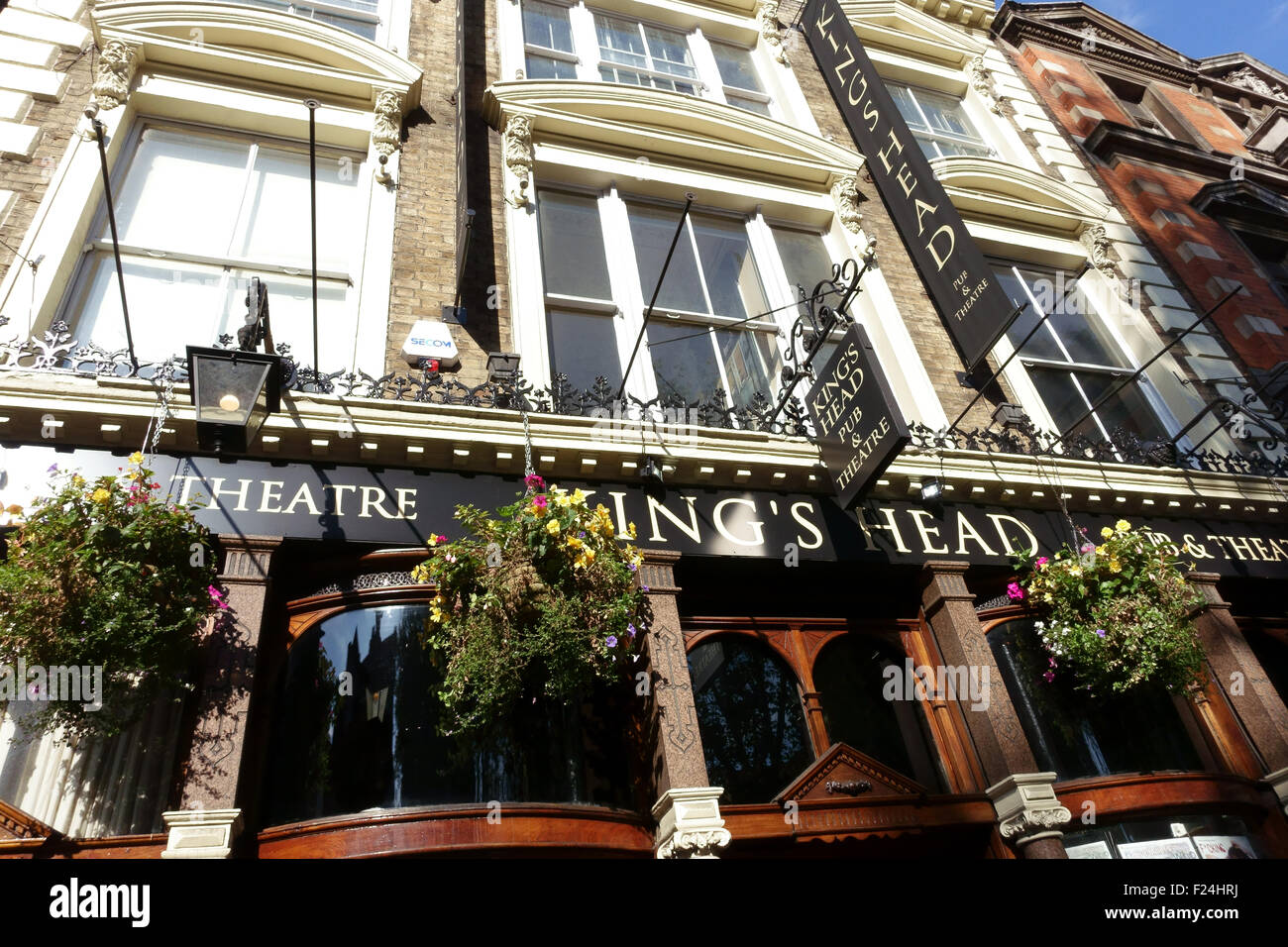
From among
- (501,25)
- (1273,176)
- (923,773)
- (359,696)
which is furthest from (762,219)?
(1273,176)

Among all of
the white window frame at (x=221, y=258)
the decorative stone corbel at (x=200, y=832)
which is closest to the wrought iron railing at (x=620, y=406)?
the white window frame at (x=221, y=258)

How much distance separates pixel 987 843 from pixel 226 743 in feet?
17.4

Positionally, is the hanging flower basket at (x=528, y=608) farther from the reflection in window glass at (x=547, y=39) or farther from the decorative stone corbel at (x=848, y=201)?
the reflection in window glass at (x=547, y=39)

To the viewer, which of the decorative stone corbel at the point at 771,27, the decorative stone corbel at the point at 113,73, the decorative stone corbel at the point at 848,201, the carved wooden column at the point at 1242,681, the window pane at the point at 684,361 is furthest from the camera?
the decorative stone corbel at the point at 771,27

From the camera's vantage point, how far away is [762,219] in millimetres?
10492

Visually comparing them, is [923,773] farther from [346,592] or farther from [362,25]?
[362,25]

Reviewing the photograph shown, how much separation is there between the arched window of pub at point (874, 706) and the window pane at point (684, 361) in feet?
9.08

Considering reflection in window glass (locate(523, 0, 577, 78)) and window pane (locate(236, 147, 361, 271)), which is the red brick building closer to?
reflection in window glass (locate(523, 0, 577, 78))

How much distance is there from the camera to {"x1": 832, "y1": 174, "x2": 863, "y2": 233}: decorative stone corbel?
10.7 meters

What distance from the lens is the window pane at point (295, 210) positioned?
321 inches

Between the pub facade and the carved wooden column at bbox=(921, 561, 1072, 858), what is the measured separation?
0.10 feet

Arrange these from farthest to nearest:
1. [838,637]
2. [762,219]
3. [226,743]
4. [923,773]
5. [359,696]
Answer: [762,219], [838,637], [923,773], [359,696], [226,743]

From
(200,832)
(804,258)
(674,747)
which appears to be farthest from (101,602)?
(804,258)

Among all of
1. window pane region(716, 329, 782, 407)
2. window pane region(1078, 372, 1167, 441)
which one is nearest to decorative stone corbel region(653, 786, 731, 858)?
window pane region(716, 329, 782, 407)
